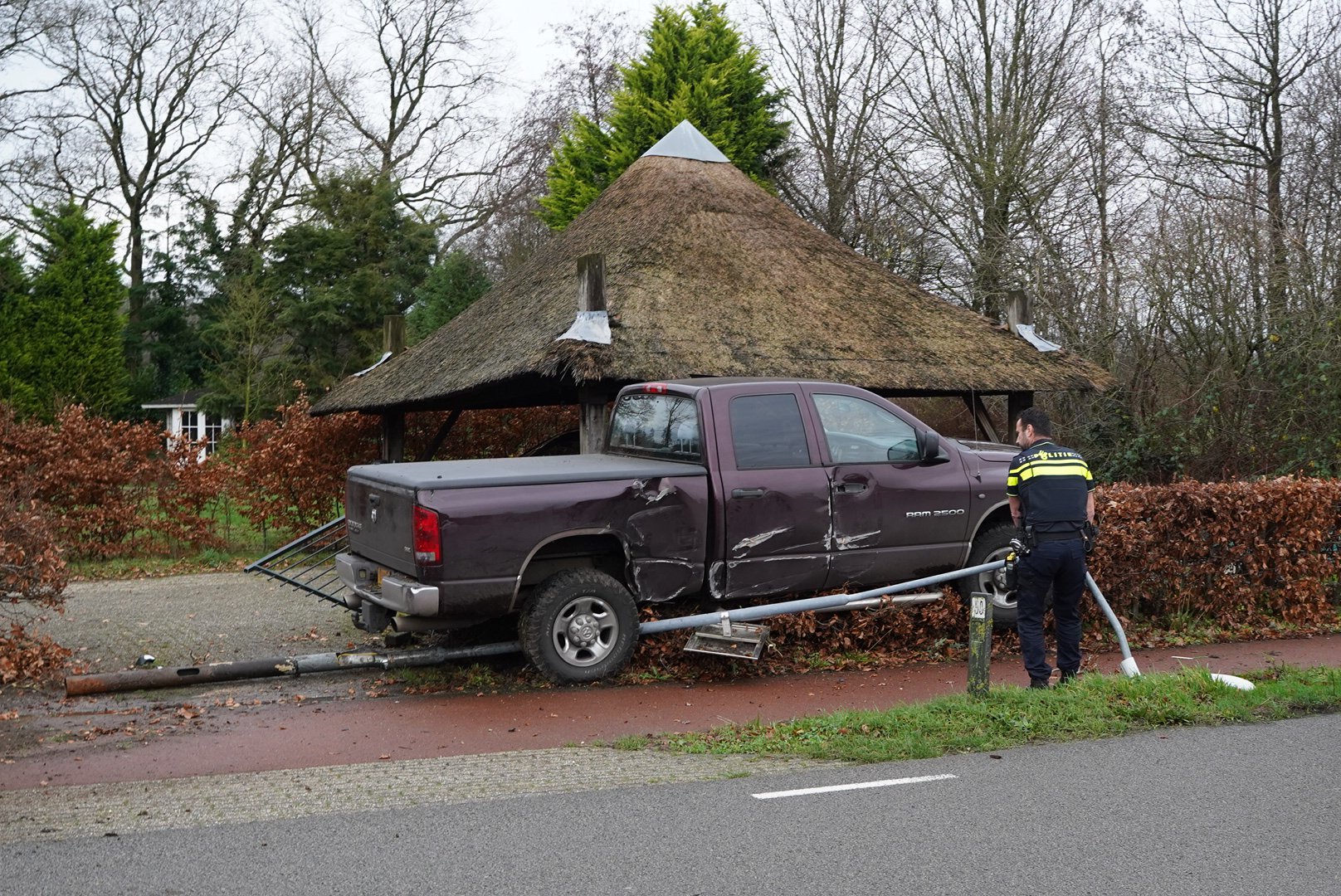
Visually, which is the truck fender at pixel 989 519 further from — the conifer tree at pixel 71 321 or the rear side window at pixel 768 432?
the conifer tree at pixel 71 321

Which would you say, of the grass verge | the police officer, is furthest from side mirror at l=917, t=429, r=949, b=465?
the grass verge

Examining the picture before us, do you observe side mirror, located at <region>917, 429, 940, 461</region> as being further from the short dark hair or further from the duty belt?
the duty belt

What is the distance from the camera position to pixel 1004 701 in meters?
7.30

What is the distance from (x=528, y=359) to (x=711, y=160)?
7105 mm

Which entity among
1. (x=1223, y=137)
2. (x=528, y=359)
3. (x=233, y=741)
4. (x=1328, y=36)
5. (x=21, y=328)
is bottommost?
(x=233, y=741)

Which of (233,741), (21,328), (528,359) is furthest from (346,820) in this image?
(21,328)

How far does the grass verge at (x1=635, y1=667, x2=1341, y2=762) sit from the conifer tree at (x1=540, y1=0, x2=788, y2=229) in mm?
23289

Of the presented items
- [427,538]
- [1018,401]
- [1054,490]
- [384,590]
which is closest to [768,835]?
[427,538]

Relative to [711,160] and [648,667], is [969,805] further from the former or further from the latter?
[711,160]

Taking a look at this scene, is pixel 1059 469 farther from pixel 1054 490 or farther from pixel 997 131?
pixel 997 131

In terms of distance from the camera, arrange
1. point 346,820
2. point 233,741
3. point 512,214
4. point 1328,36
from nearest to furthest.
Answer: point 346,820 < point 233,741 < point 1328,36 < point 512,214

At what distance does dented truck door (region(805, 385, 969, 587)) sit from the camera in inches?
366

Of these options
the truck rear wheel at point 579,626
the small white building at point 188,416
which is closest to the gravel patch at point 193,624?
the truck rear wheel at point 579,626

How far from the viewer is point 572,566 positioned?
861 cm
